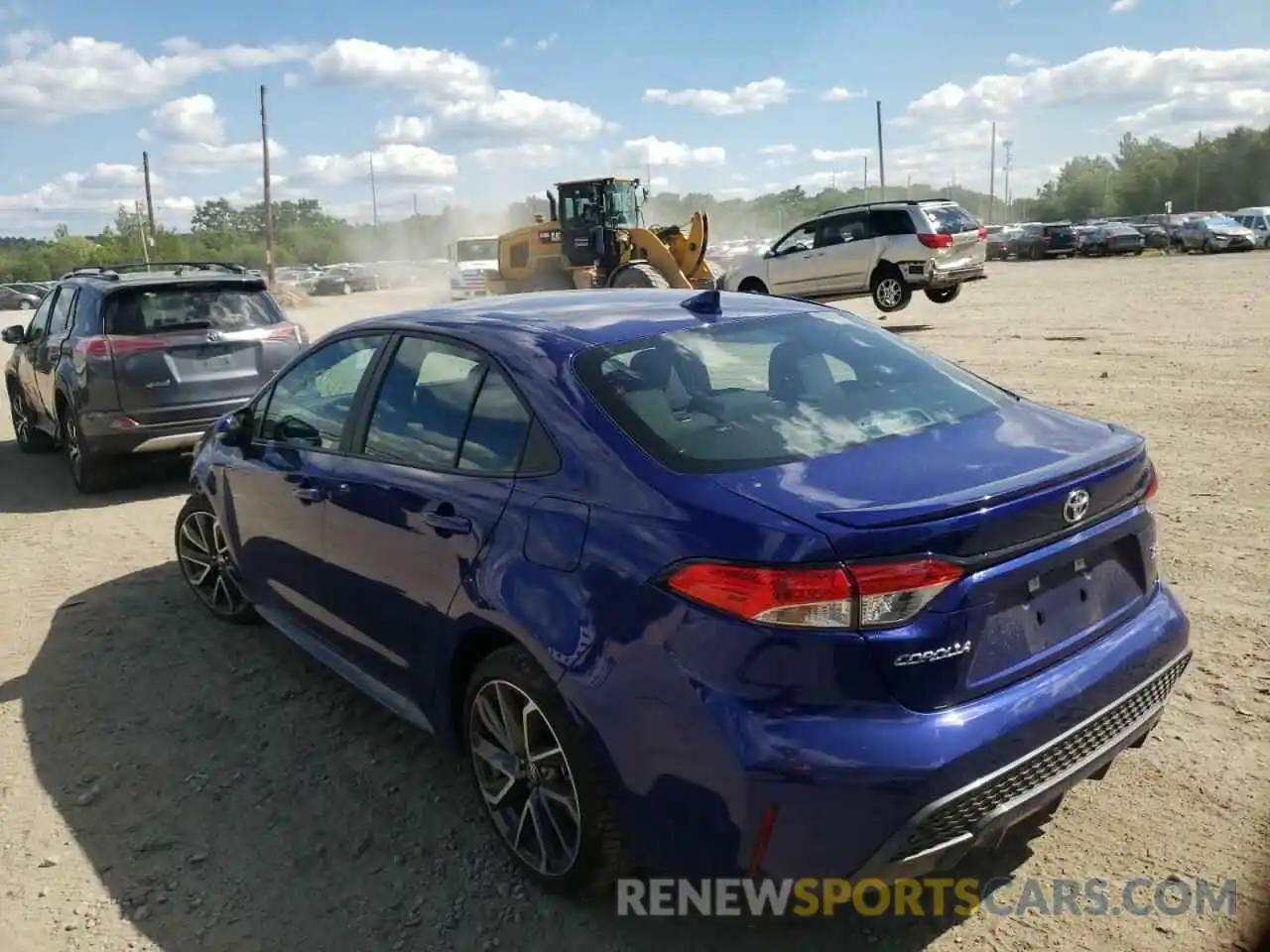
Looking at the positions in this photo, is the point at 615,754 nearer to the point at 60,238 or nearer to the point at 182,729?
the point at 182,729

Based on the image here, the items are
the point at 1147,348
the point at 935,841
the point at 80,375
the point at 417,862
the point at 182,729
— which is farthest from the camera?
the point at 1147,348

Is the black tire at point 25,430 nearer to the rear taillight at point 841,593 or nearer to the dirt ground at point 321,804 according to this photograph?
the dirt ground at point 321,804

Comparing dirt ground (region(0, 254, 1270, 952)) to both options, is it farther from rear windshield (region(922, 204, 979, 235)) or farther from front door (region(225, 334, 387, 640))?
rear windshield (region(922, 204, 979, 235))

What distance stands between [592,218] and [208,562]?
16530 mm

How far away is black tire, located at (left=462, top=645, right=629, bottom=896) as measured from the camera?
269cm

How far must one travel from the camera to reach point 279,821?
11.3 feet

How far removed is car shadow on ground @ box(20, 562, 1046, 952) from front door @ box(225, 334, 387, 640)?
0.43m

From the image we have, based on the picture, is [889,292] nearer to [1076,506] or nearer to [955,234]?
[955,234]

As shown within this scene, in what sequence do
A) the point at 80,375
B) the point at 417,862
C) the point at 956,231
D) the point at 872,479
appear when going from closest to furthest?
the point at 872,479, the point at 417,862, the point at 80,375, the point at 956,231

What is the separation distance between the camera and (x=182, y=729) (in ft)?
13.5

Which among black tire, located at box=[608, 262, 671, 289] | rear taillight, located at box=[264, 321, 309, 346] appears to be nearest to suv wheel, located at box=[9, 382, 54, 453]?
rear taillight, located at box=[264, 321, 309, 346]

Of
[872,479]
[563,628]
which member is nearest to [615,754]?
[563,628]

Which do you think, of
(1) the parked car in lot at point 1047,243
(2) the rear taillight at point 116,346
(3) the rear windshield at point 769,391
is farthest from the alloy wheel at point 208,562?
(1) the parked car in lot at point 1047,243

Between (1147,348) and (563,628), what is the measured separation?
12.0 meters
